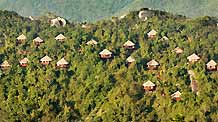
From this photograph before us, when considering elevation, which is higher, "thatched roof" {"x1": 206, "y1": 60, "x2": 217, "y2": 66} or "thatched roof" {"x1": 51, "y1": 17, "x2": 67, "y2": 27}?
"thatched roof" {"x1": 51, "y1": 17, "x2": 67, "y2": 27}

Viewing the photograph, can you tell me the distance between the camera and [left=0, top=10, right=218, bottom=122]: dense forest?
48.3 metres

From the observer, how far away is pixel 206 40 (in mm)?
56750

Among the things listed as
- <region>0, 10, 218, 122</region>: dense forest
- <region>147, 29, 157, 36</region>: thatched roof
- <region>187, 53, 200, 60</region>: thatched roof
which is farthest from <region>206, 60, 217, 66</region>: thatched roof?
<region>147, 29, 157, 36</region>: thatched roof

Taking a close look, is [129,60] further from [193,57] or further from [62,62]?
[62,62]

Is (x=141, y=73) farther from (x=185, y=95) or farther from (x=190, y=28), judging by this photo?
(x=190, y=28)

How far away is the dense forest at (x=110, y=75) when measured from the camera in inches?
1901

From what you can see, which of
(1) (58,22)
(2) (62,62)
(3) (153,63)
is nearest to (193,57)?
(3) (153,63)

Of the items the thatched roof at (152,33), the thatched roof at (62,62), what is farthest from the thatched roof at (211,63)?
the thatched roof at (62,62)

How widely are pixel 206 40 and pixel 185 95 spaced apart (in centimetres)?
1007

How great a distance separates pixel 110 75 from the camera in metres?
52.8

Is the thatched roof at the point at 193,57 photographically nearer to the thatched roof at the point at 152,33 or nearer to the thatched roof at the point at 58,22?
the thatched roof at the point at 152,33

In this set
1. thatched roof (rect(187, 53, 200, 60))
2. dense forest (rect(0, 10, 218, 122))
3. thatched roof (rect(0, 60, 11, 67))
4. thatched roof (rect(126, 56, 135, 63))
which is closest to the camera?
dense forest (rect(0, 10, 218, 122))

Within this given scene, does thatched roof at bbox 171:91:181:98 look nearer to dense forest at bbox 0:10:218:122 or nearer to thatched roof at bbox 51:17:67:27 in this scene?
dense forest at bbox 0:10:218:122

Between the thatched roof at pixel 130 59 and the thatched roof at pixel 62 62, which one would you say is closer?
the thatched roof at pixel 130 59
